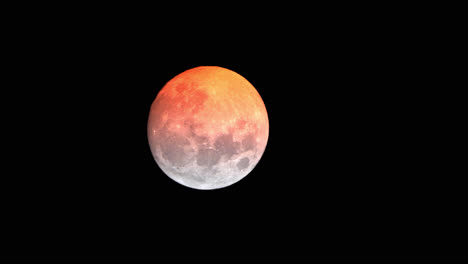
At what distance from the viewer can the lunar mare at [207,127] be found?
14.1 ft

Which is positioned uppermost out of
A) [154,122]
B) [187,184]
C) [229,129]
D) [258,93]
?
[258,93]

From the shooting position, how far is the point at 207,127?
426 centimetres

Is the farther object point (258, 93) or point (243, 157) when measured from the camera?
point (258, 93)

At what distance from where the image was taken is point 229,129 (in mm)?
4328

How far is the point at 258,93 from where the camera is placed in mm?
5039

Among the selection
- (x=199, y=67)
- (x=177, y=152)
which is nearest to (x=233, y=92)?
(x=199, y=67)

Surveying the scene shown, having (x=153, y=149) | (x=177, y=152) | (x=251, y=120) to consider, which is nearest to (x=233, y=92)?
(x=251, y=120)

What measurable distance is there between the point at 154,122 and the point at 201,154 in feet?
2.98

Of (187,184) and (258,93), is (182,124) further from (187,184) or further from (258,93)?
(258,93)

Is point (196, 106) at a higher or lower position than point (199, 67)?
lower

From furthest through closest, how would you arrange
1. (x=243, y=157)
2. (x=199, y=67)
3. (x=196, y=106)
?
(x=199, y=67), (x=243, y=157), (x=196, y=106)

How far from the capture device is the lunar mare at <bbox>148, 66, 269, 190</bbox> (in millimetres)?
4301

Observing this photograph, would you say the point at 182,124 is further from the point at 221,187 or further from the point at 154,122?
the point at 221,187

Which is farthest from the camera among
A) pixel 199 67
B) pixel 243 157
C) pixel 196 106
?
pixel 199 67
